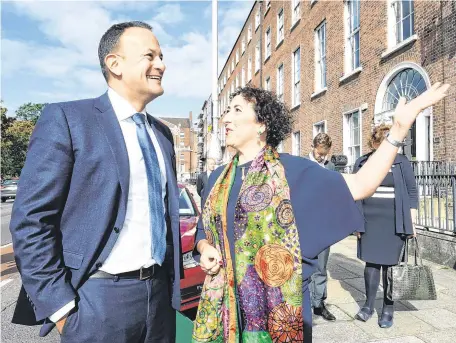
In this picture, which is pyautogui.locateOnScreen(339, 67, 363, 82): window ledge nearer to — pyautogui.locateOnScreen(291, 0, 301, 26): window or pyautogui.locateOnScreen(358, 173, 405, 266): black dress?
pyautogui.locateOnScreen(291, 0, 301, 26): window

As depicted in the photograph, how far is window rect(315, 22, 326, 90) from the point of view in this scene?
50.4 ft

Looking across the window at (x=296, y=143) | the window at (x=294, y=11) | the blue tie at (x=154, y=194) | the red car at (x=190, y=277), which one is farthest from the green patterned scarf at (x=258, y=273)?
the window at (x=294, y=11)

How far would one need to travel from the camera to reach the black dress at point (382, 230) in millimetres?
3781

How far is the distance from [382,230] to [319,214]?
232 cm

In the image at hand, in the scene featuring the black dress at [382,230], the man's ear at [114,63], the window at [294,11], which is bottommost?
the black dress at [382,230]

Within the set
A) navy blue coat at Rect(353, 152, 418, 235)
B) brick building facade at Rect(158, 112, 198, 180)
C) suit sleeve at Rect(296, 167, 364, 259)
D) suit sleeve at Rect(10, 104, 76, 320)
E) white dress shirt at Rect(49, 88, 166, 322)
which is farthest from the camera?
brick building facade at Rect(158, 112, 198, 180)

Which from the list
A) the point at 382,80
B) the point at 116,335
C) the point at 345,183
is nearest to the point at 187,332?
the point at 116,335

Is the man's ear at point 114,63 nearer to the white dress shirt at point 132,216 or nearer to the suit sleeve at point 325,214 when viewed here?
the white dress shirt at point 132,216

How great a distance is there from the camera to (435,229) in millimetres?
6340

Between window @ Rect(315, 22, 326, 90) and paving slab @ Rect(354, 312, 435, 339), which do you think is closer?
paving slab @ Rect(354, 312, 435, 339)

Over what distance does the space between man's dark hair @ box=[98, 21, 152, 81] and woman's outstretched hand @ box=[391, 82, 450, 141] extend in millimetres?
1342

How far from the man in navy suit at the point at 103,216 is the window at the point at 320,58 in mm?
14713

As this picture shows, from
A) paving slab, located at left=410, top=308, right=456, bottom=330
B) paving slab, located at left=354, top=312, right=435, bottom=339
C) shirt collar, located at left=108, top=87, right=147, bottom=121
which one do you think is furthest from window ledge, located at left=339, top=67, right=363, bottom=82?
shirt collar, located at left=108, top=87, right=147, bottom=121

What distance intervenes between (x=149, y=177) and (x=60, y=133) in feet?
1.47
